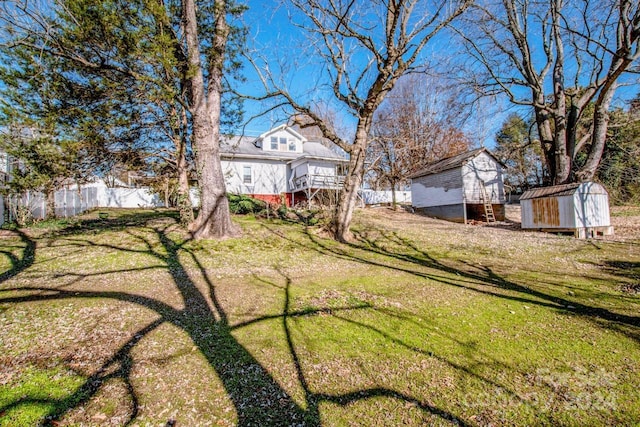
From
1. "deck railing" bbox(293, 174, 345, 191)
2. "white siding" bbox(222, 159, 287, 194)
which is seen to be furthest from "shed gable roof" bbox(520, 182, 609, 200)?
"white siding" bbox(222, 159, 287, 194)

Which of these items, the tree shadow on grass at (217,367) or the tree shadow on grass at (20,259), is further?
the tree shadow on grass at (20,259)

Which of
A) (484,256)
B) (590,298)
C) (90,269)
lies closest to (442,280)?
(590,298)

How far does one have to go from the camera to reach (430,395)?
9.18 ft

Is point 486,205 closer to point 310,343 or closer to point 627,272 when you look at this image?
point 627,272

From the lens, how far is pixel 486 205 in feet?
67.6

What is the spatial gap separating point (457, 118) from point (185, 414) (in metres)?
18.3

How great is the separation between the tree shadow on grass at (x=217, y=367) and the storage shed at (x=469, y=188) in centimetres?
1858

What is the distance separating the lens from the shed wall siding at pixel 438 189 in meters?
21.2

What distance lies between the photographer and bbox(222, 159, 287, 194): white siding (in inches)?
915

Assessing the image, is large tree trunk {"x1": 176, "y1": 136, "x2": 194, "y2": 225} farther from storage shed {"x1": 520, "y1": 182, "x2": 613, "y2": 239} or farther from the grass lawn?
storage shed {"x1": 520, "y1": 182, "x2": 613, "y2": 239}

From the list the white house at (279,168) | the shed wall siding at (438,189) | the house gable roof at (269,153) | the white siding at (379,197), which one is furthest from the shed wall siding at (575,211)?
the white siding at (379,197)

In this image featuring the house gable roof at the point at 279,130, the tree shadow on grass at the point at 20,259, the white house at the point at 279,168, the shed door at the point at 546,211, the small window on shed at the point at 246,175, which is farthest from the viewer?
the house gable roof at the point at 279,130

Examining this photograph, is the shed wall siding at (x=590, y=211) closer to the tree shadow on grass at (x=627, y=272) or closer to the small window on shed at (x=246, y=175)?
the tree shadow on grass at (x=627, y=272)

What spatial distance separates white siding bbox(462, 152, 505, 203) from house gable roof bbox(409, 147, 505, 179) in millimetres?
241
